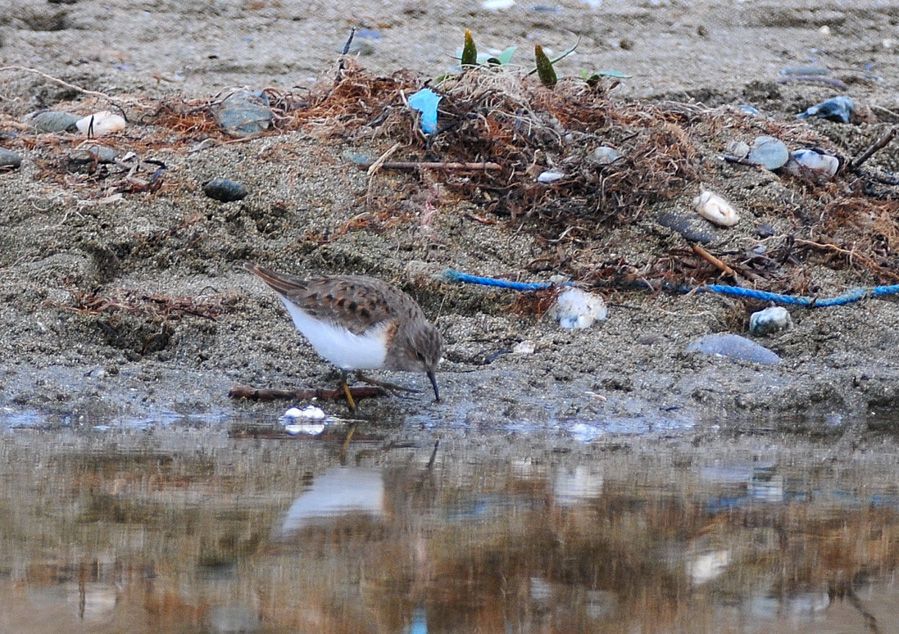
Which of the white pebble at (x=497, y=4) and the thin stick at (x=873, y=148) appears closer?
the thin stick at (x=873, y=148)

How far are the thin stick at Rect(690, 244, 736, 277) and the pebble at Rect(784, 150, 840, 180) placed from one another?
104 cm

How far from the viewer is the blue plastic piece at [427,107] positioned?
7.68m

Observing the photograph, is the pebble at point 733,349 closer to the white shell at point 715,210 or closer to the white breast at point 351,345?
the white shell at point 715,210

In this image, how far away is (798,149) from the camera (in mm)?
8211

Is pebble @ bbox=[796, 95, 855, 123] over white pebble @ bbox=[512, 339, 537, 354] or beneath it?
over

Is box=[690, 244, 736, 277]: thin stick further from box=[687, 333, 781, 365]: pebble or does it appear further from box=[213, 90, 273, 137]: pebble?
box=[213, 90, 273, 137]: pebble

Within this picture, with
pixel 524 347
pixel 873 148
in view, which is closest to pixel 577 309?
pixel 524 347

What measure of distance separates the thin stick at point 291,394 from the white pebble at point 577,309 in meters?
1.23

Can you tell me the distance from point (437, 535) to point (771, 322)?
10.7ft

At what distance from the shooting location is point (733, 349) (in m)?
6.59

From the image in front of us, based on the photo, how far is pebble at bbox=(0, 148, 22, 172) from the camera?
7.75 meters

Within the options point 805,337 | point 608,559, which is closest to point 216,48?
point 805,337

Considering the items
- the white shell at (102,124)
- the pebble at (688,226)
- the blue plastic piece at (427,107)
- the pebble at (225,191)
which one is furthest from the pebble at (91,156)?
the pebble at (688,226)

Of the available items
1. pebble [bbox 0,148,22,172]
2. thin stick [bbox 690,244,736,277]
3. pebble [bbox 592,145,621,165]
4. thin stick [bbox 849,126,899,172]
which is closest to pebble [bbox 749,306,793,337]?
thin stick [bbox 690,244,736,277]
